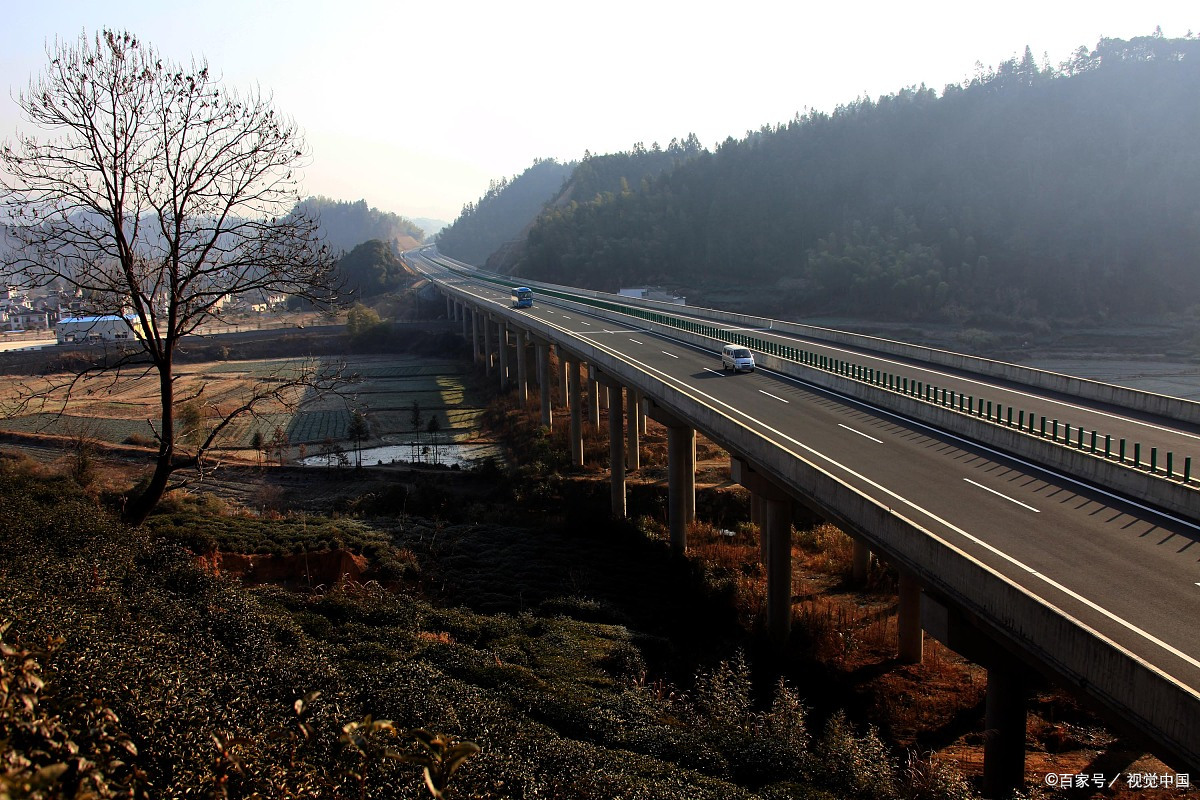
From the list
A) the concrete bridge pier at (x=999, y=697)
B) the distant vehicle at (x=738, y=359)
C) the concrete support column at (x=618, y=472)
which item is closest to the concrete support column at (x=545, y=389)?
the concrete support column at (x=618, y=472)

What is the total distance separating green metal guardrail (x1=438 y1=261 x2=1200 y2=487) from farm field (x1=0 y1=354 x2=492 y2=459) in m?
20.1

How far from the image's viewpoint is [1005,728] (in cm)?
1255

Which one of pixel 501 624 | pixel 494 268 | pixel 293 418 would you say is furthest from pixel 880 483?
pixel 494 268

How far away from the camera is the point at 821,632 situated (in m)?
21.1

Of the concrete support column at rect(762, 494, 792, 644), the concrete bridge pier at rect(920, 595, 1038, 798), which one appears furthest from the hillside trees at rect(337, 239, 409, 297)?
the concrete bridge pier at rect(920, 595, 1038, 798)

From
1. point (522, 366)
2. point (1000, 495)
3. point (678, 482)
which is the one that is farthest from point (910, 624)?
point (522, 366)

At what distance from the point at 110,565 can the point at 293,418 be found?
173 ft

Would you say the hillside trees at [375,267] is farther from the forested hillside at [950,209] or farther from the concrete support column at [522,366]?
the concrete support column at [522,366]

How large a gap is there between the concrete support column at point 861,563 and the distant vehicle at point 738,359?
41.4 ft

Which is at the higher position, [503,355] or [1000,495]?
[1000,495]

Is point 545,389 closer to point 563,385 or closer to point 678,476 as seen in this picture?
point 563,385

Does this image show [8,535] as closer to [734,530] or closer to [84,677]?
[84,677]

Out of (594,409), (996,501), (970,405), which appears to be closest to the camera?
(996,501)

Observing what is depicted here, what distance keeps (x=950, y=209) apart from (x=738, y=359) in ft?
341
